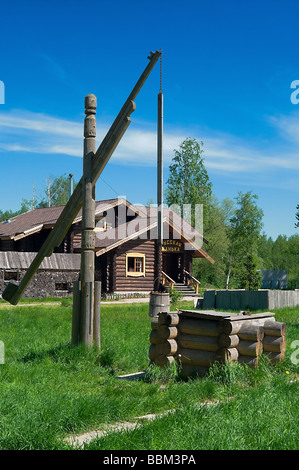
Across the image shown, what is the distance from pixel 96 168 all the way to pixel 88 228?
3.25 feet

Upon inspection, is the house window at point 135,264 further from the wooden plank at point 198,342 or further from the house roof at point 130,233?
the wooden plank at point 198,342

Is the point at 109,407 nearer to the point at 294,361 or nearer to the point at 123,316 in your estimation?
the point at 294,361

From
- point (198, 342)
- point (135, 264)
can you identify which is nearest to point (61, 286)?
point (135, 264)

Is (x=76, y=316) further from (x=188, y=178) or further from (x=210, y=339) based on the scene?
(x=188, y=178)

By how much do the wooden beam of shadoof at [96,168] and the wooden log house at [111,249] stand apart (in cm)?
1937

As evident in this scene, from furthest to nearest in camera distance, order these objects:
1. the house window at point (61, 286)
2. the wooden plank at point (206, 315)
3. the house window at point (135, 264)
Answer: the house window at point (135, 264) < the house window at point (61, 286) < the wooden plank at point (206, 315)

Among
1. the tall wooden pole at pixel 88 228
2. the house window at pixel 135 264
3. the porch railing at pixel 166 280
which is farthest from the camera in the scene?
the porch railing at pixel 166 280

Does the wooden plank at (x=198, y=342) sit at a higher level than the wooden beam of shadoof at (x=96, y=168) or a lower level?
lower

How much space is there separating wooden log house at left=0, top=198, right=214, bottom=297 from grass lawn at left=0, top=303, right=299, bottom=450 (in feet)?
61.8

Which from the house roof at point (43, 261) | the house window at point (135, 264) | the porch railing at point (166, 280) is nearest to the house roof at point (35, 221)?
the house roof at point (43, 261)

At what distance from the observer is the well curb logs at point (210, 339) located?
7.56 m

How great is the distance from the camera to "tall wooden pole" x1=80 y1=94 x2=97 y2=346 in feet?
28.3

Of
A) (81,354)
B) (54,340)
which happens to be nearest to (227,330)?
(81,354)

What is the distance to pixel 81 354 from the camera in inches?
323
